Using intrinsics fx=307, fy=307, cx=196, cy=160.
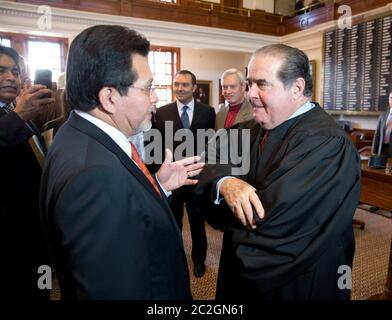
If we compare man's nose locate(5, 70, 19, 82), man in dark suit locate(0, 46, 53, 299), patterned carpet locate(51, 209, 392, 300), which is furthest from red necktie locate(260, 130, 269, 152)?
patterned carpet locate(51, 209, 392, 300)

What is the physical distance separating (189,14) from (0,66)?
342 inches

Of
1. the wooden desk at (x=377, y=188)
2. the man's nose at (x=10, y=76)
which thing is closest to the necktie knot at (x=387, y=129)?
the wooden desk at (x=377, y=188)

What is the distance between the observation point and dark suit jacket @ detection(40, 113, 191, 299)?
79 centimetres

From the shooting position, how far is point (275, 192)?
3.66 ft

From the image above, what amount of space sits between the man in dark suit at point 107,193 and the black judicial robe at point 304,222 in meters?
0.29

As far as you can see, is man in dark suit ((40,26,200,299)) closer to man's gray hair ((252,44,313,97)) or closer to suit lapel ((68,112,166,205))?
suit lapel ((68,112,166,205))

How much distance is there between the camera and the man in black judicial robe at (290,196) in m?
1.11

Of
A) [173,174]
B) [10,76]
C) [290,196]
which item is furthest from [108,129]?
[10,76]

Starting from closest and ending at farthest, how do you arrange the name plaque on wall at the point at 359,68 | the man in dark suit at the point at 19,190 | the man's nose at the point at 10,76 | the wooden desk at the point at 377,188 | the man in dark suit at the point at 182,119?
the man in dark suit at the point at 19,190, the man's nose at the point at 10,76, the wooden desk at the point at 377,188, the man in dark suit at the point at 182,119, the name plaque on wall at the point at 359,68

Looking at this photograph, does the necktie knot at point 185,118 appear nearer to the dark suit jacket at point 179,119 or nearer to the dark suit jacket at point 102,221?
the dark suit jacket at point 179,119

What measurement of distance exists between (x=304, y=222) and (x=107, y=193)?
2.34ft

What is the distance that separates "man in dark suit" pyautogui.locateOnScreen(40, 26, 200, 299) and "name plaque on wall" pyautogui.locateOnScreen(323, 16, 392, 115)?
7.73 m

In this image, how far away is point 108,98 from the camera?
39.0 inches
